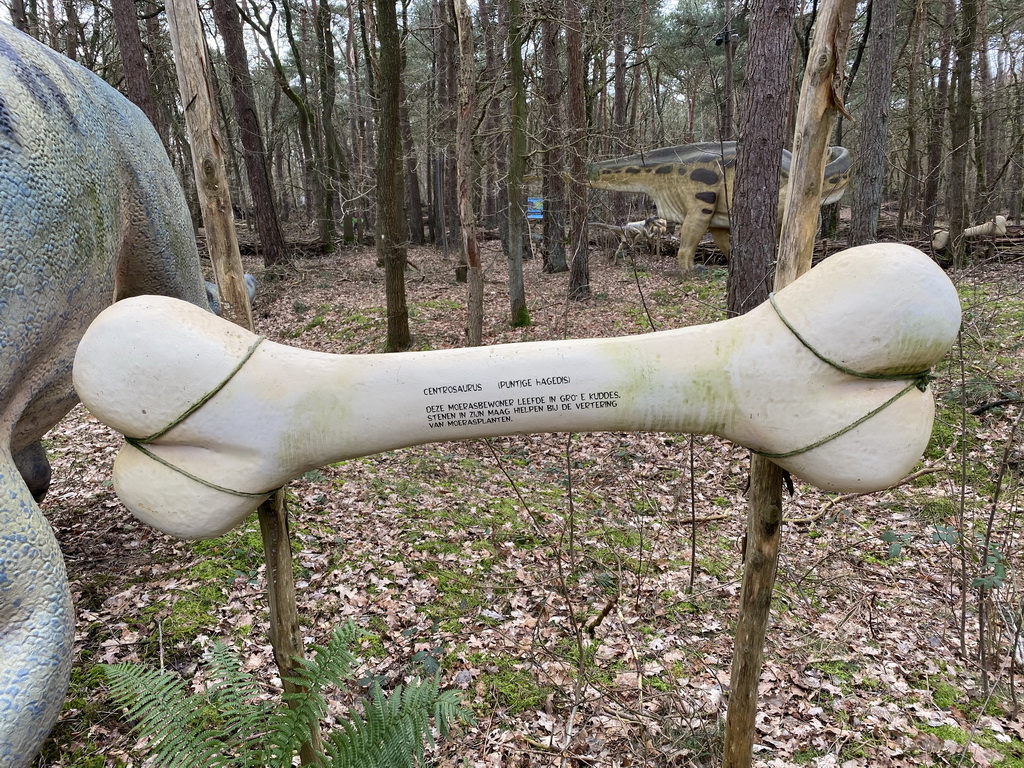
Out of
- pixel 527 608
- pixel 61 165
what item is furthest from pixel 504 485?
pixel 61 165

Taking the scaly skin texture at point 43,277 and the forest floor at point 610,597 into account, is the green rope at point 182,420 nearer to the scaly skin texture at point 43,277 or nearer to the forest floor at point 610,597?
the scaly skin texture at point 43,277

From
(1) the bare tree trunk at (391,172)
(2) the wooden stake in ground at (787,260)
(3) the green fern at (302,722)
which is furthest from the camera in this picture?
(1) the bare tree trunk at (391,172)

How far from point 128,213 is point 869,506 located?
501cm

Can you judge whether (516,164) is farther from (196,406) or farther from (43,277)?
(196,406)

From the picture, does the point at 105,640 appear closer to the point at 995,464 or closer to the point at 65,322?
the point at 65,322

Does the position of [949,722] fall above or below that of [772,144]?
below

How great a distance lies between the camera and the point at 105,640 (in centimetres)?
311

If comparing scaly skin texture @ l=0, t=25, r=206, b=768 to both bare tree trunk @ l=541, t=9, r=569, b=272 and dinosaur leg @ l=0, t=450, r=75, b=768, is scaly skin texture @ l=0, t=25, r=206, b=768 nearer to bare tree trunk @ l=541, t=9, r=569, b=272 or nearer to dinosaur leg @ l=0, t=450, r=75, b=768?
dinosaur leg @ l=0, t=450, r=75, b=768

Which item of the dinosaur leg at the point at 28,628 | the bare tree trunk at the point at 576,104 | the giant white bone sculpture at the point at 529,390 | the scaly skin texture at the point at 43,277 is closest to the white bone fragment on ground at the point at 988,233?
the bare tree trunk at the point at 576,104

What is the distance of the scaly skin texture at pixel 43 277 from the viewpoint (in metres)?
1.45

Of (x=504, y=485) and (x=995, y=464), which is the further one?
(x=504, y=485)

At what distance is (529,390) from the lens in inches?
61.3

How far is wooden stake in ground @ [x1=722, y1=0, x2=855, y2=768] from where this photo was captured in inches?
65.7

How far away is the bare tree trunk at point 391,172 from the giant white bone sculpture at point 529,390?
257 inches
